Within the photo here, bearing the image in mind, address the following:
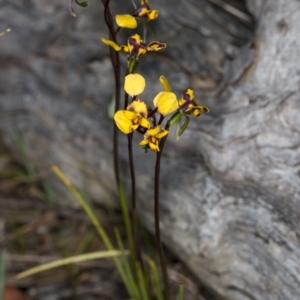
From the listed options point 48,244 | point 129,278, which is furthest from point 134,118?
point 48,244

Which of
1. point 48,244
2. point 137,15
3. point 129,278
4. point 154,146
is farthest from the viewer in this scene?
point 48,244

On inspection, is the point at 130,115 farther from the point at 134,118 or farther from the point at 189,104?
the point at 189,104

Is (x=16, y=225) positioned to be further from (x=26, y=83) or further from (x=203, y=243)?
(x=203, y=243)

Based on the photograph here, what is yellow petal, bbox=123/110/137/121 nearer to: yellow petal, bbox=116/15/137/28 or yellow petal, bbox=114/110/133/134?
yellow petal, bbox=114/110/133/134

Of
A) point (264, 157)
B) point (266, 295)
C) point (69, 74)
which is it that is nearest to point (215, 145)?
point (264, 157)

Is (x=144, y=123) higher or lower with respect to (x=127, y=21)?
lower

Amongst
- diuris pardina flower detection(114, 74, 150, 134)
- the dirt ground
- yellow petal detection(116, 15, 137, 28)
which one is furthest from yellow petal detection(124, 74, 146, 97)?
the dirt ground
